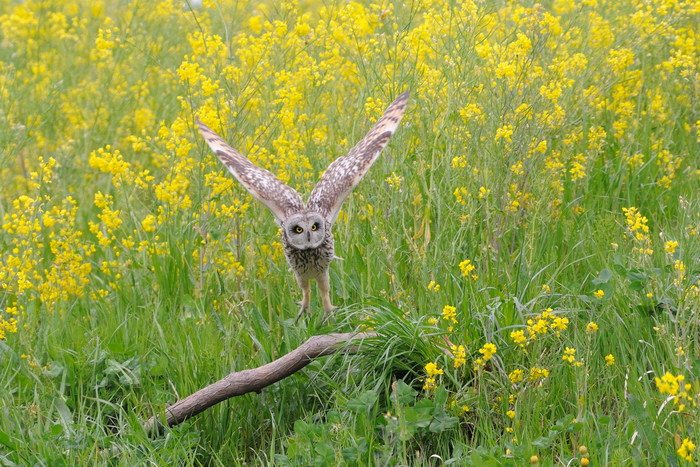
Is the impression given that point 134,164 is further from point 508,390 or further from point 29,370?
point 508,390

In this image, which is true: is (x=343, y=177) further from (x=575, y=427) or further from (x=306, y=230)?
(x=575, y=427)

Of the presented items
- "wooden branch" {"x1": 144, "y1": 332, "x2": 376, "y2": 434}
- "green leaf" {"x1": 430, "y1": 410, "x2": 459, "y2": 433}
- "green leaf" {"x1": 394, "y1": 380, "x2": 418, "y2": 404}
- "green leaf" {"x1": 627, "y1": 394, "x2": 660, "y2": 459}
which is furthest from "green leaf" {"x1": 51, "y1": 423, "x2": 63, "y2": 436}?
"green leaf" {"x1": 627, "y1": 394, "x2": 660, "y2": 459}

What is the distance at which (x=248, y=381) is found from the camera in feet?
10.3

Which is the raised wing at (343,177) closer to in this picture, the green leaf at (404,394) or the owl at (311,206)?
the owl at (311,206)

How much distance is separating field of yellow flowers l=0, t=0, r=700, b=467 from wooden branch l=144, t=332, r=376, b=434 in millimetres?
141

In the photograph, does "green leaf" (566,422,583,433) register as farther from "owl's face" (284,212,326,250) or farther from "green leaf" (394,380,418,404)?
"owl's face" (284,212,326,250)

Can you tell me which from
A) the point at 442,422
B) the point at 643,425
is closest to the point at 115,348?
the point at 442,422

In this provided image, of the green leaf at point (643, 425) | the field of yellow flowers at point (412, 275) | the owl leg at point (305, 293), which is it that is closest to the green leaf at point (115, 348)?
the field of yellow flowers at point (412, 275)

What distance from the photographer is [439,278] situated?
3.78 metres

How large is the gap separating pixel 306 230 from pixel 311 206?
0.25m

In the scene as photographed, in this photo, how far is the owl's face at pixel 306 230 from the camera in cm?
345

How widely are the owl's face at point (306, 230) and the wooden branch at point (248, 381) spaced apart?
482mm

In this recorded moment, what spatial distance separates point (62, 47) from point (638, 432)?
7089 millimetres

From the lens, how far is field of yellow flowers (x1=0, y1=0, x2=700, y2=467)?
3062mm
